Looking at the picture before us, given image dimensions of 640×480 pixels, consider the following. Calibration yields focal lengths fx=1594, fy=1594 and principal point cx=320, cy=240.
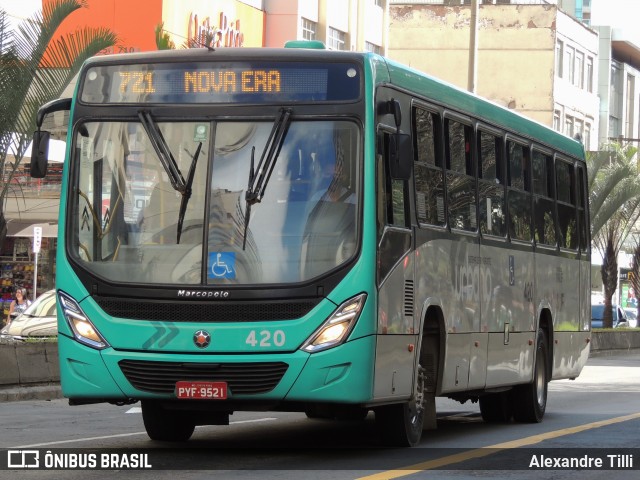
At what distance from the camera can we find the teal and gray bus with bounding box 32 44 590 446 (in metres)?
11.3

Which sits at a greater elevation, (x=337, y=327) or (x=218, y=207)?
(x=218, y=207)

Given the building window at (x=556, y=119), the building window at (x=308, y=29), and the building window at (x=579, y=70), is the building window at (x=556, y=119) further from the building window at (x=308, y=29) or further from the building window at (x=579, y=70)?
the building window at (x=308, y=29)

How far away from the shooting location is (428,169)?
13148 millimetres

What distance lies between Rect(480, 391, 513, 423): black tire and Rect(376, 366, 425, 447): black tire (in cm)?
438

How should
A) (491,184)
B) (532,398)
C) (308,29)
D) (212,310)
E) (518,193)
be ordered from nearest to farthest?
(212,310)
(491,184)
(518,193)
(532,398)
(308,29)

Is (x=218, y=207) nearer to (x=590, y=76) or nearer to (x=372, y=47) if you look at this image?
(x=372, y=47)

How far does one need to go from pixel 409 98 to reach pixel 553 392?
12457mm

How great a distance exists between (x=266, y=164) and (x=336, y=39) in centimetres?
3769

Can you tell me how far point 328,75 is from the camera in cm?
1180

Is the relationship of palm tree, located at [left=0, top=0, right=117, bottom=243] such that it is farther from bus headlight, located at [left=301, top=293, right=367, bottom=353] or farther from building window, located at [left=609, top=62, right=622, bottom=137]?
building window, located at [left=609, top=62, right=622, bottom=137]

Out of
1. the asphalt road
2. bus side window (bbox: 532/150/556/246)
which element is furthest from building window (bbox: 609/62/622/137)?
bus side window (bbox: 532/150/556/246)

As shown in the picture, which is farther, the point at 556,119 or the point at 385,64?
the point at 556,119

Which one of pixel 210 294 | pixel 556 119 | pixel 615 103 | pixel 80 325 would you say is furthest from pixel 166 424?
pixel 615 103

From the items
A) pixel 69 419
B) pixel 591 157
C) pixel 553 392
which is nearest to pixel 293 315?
pixel 69 419
